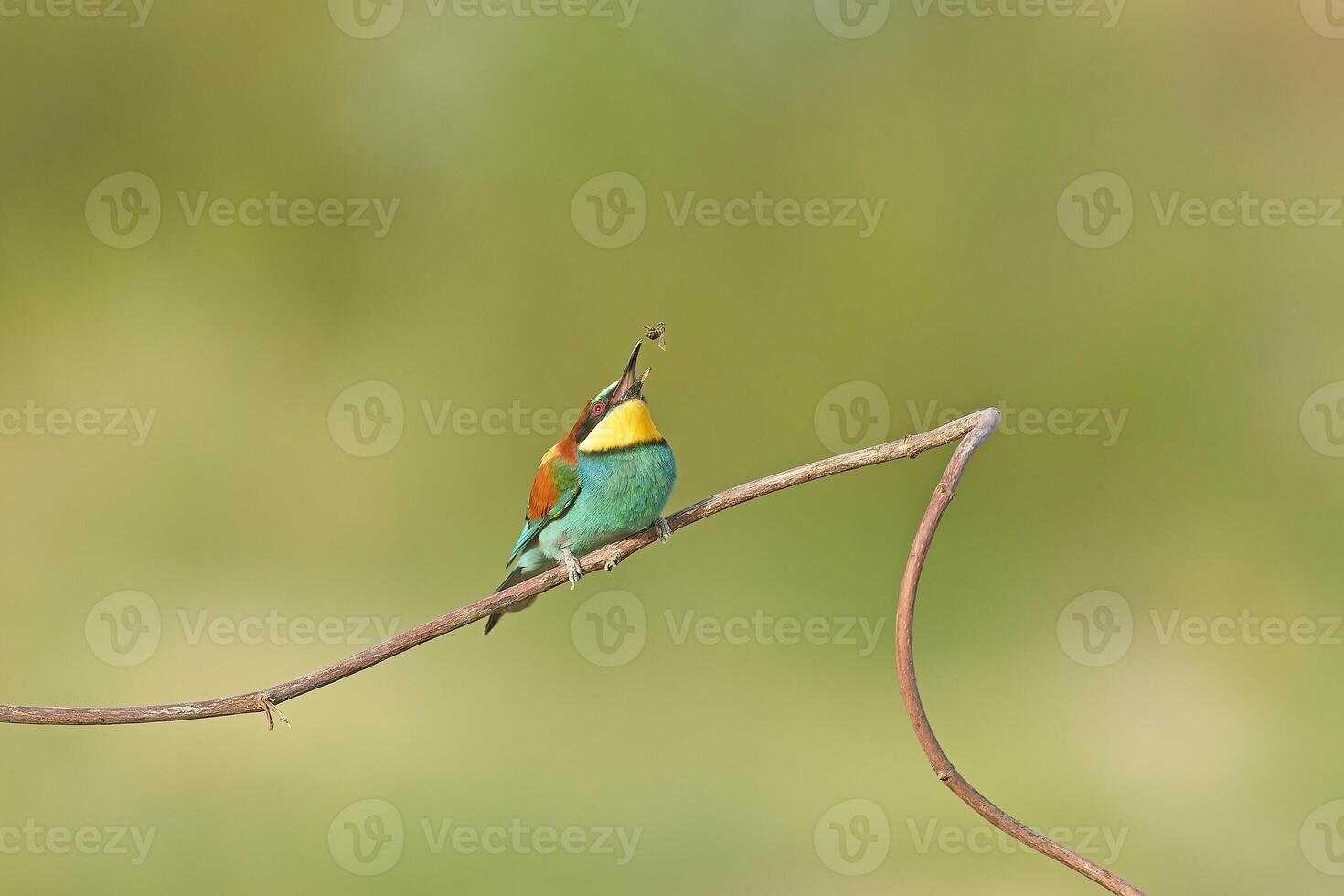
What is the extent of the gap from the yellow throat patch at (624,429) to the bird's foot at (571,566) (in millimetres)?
170

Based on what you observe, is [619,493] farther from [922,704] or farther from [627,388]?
[922,704]

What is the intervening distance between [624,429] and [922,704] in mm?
740

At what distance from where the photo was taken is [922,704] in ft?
3.17

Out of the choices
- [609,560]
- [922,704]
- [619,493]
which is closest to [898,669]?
[922,704]

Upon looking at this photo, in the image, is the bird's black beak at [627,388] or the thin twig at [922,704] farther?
the bird's black beak at [627,388]

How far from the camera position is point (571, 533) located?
67.2 inches

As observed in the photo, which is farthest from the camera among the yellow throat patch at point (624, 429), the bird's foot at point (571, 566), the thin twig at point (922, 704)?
the yellow throat patch at point (624, 429)

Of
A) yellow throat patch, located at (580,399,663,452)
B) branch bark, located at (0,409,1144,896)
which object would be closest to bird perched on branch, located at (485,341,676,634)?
yellow throat patch, located at (580,399,663,452)

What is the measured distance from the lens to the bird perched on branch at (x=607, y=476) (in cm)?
159

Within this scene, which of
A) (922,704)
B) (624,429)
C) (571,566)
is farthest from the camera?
(624,429)

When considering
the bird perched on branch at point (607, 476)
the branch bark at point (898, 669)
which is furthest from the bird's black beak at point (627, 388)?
the branch bark at point (898, 669)

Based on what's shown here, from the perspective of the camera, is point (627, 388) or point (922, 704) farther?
point (627, 388)

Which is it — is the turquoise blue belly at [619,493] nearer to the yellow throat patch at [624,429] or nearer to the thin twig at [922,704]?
the yellow throat patch at [624,429]

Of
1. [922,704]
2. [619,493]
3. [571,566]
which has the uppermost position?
[619,493]
